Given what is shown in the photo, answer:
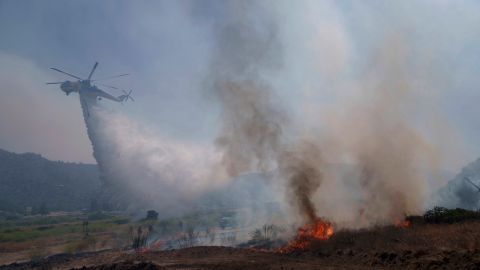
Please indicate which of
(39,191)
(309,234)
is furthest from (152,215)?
(39,191)

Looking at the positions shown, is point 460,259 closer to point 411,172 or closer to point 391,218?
point 391,218

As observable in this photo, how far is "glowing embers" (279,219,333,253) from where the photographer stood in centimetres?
3222

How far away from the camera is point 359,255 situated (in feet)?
84.0

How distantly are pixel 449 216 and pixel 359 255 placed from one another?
10466 mm

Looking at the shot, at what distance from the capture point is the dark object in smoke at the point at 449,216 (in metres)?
30.1

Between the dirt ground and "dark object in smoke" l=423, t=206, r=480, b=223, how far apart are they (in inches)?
58.9

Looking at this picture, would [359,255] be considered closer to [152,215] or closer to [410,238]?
[410,238]

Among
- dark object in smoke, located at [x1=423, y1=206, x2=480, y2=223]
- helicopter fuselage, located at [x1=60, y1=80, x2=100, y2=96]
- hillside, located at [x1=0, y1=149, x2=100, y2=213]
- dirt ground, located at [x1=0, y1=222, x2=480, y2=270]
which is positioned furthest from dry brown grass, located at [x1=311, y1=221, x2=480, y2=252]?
hillside, located at [x1=0, y1=149, x2=100, y2=213]

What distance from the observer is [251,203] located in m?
91.9

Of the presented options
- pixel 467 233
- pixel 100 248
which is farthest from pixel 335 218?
pixel 100 248

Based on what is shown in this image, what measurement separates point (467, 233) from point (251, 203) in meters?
68.6

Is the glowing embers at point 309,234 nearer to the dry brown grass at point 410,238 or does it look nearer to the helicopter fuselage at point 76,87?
the dry brown grass at point 410,238

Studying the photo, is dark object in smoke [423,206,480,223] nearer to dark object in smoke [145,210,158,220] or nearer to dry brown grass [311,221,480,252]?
dry brown grass [311,221,480,252]

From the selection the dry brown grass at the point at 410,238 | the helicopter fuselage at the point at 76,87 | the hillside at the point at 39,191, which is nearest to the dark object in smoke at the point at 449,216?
the dry brown grass at the point at 410,238
